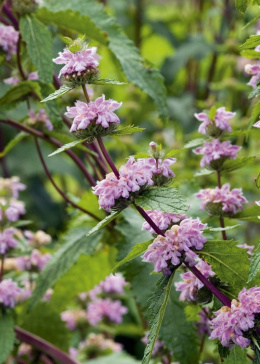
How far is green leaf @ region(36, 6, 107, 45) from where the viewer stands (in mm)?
922

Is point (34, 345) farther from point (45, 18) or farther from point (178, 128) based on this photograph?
point (178, 128)

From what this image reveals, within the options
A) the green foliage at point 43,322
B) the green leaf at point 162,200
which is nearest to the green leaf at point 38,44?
the green leaf at point 162,200

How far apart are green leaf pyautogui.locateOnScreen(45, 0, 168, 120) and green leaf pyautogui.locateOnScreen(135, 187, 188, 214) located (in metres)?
0.36

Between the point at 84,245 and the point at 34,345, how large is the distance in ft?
0.66

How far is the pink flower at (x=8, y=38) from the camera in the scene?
3.01 ft

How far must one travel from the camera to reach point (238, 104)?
75.4 inches

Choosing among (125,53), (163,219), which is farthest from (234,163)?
(125,53)

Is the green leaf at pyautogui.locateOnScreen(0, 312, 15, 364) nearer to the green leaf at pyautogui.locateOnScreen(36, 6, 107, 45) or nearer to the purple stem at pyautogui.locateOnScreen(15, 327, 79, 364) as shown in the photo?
the purple stem at pyautogui.locateOnScreen(15, 327, 79, 364)

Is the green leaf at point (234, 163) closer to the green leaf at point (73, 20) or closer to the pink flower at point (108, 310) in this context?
the green leaf at point (73, 20)

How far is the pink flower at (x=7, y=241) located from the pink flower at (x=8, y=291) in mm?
48

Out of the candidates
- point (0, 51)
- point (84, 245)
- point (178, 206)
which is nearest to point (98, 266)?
point (84, 245)

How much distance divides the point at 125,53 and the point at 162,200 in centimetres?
44

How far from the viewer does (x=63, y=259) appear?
0.95m

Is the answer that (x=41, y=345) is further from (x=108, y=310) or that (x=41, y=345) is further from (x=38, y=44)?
(x=38, y=44)
